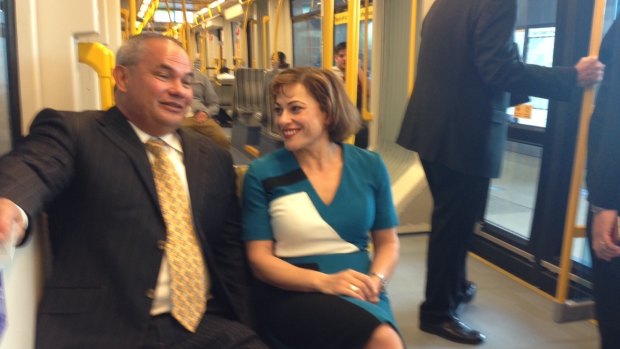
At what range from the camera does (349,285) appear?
1.44m

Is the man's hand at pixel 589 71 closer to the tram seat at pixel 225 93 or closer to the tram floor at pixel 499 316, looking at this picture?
the tram floor at pixel 499 316

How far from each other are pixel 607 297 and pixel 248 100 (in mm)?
6988

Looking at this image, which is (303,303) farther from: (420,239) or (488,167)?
(420,239)

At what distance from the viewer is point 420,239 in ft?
13.0

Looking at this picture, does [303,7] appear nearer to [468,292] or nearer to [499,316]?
[468,292]

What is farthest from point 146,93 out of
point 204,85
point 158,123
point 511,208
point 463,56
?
point 204,85

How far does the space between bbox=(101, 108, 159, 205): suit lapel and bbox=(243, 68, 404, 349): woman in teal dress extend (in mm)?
309

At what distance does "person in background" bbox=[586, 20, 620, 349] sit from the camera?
4.83ft

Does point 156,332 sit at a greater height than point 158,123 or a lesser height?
lesser

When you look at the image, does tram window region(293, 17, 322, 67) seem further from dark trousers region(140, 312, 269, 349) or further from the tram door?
dark trousers region(140, 312, 269, 349)

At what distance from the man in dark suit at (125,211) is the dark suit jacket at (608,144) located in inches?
40.6

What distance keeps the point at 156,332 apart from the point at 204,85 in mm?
4851

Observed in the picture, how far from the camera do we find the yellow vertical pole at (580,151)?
2.04m

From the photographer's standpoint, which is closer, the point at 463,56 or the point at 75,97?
the point at 75,97
